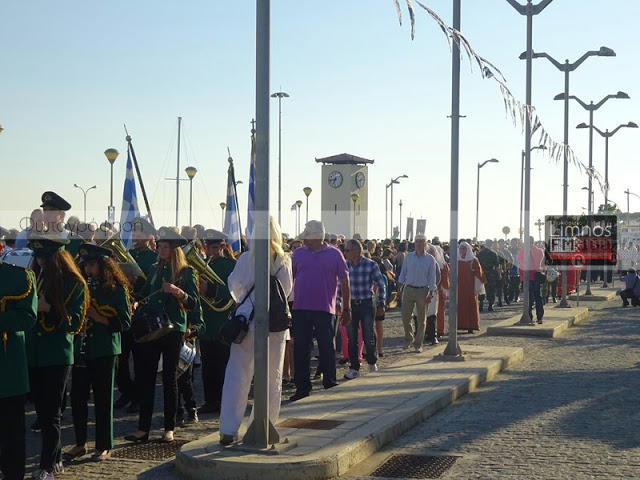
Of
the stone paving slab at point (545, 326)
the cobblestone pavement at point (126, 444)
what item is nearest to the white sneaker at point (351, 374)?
the cobblestone pavement at point (126, 444)

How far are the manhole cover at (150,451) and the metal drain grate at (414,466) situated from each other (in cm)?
176

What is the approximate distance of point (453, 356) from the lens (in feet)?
48.2

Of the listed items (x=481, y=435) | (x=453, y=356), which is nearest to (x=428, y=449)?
(x=481, y=435)

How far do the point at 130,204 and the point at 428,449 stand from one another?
43.3 ft

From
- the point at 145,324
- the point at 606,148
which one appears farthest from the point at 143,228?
the point at 606,148

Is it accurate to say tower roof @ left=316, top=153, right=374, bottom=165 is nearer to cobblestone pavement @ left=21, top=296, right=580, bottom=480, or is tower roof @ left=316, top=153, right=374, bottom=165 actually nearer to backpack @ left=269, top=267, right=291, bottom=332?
cobblestone pavement @ left=21, top=296, right=580, bottom=480

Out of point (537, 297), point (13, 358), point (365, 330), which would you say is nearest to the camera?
point (13, 358)

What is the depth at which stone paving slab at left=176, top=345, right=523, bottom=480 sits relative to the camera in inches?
297

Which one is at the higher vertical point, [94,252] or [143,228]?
[143,228]

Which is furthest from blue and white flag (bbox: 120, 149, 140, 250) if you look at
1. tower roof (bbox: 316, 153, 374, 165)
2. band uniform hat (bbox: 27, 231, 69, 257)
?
tower roof (bbox: 316, 153, 374, 165)

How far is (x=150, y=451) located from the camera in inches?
346

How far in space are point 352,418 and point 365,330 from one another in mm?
4421

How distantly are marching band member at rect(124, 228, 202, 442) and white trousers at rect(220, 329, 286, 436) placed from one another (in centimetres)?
102

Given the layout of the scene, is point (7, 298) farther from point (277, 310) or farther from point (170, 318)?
point (170, 318)
